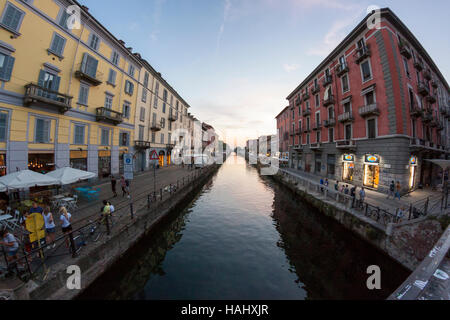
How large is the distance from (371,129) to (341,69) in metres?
9.66

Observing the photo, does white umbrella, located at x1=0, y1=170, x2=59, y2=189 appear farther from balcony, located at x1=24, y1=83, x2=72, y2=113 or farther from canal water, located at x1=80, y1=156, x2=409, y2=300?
balcony, located at x1=24, y1=83, x2=72, y2=113

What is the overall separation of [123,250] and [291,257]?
818 centimetres

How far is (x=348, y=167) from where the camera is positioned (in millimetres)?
20156

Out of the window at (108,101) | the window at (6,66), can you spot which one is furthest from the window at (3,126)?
the window at (108,101)

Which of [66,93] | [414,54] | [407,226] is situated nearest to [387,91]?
[414,54]

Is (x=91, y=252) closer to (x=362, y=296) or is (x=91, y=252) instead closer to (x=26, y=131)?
(x=362, y=296)

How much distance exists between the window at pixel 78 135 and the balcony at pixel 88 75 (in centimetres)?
475

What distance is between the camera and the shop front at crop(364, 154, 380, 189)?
16.3 metres

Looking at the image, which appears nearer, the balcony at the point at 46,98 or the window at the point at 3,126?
the window at the point at 3,126

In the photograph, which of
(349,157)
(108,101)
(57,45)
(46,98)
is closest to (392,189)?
(349,157)

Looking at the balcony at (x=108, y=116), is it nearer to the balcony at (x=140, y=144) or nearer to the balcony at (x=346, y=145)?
the balcony at (x=140, y=144)

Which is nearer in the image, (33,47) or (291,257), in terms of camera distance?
(291,257)

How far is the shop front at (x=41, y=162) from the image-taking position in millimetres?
12023
